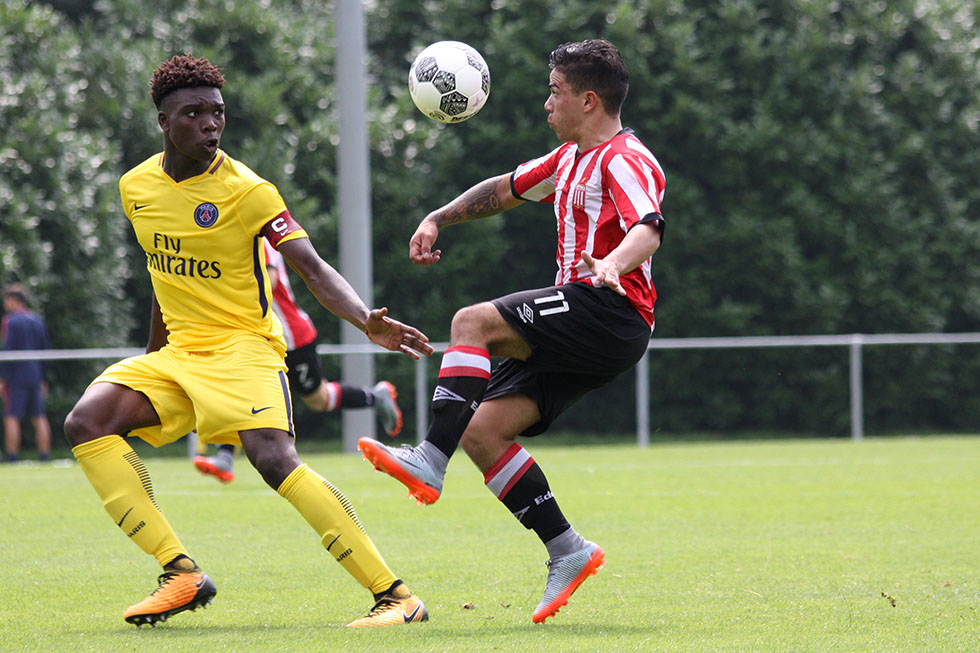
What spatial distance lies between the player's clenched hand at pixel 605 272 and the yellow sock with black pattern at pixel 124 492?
1.93m

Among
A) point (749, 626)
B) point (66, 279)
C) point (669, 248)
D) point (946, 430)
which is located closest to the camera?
point (749, 626)

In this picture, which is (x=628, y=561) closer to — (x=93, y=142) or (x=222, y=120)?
(x=222, y=120)

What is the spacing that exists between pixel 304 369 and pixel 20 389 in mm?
6183

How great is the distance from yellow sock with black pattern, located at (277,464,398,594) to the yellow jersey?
68 cm

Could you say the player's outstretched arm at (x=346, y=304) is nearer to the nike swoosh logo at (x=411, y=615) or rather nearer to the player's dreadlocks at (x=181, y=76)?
the player's dreadlocks at (x=181, y=76)

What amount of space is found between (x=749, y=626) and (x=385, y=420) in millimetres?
6947

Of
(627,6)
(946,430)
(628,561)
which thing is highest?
(627,6)

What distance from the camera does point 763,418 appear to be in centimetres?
2047

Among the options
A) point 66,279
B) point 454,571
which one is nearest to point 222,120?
point 454,571

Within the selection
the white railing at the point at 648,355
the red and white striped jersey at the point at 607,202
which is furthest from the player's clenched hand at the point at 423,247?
the white railing at the point at 648,355

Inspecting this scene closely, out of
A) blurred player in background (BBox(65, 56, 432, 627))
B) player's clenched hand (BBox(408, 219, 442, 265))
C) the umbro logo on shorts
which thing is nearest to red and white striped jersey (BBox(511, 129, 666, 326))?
player's clenched hand (BBox(408, 219, 442, 265))

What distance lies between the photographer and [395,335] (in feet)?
16.1

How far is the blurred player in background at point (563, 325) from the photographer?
497 centimetres

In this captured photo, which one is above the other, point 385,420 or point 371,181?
point 371,181
